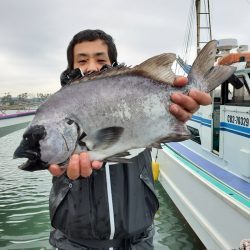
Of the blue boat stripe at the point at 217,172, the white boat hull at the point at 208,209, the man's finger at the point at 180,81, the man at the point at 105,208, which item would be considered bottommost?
the white boat hull at the point at 208,209

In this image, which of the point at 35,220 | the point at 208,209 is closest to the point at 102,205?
the point at 208,209

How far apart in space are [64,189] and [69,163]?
23.0 inches

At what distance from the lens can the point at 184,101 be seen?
6.93 ft

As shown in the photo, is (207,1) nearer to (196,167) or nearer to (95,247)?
(196,167)

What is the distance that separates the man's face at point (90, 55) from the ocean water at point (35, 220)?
4.59 metres

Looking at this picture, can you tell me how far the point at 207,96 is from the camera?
2154 mm

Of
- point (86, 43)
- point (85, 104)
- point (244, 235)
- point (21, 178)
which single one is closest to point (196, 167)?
point (244, 235)

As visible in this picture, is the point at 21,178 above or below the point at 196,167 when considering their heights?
below

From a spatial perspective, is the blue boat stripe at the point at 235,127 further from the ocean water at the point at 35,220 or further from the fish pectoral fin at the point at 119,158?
the fish pectoral fin at the point at 119,158

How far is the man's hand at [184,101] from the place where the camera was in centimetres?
212

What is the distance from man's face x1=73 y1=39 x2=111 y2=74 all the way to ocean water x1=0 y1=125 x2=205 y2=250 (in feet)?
15.1

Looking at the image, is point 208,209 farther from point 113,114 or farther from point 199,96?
point 113,114

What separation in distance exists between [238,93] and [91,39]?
468cm

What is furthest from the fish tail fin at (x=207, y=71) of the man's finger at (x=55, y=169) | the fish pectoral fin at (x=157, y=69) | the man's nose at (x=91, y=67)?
the man's finger at (x=55, y=169)
